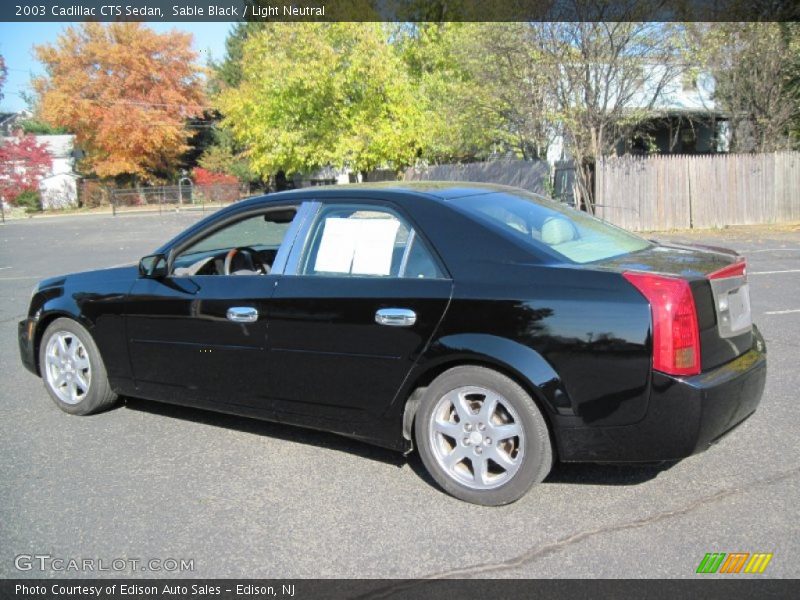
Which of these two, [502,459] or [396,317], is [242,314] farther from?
[502,459]

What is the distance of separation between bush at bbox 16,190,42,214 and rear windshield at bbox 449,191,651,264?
56823mm

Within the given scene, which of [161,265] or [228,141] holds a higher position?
[228,141]

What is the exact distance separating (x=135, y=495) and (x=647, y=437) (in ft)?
8.65

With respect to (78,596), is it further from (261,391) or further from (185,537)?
(261,391)

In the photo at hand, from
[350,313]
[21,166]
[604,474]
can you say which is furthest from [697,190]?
[21,166]

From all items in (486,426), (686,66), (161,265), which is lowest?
(486,426)

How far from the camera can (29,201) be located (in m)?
54.4

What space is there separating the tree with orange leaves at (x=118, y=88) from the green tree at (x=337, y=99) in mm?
27263

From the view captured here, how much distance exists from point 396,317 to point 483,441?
77 cm

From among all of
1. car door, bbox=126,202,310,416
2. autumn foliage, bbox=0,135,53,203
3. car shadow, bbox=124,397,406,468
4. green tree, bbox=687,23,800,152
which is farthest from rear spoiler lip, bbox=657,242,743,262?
autumn foliage, bbox=0,135,53,203

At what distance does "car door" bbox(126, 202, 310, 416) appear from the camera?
4.30 metres

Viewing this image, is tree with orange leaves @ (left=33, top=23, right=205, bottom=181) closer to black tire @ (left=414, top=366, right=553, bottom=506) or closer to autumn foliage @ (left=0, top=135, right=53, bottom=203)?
autumn foliage @ (left=0, top=135, right=53, bottom=203)

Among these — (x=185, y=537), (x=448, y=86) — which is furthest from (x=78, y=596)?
(x=448, y=86)

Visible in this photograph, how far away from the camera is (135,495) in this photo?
3.93 meters
